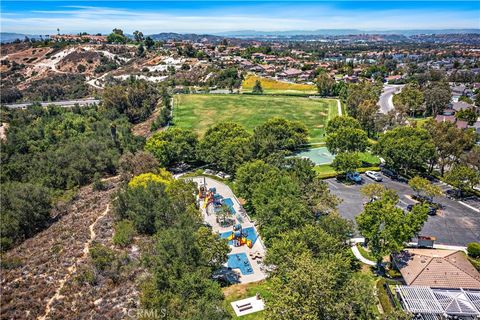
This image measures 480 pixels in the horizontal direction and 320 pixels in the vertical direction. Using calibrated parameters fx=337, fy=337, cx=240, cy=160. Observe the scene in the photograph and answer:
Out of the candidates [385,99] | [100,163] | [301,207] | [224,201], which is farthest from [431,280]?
[385,99]

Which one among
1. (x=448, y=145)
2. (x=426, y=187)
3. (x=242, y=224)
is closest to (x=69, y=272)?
(x=242, y=224)

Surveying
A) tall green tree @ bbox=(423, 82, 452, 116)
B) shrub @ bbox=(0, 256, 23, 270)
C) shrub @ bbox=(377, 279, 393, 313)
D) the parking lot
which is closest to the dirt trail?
shrub @ bbox=(0, 256, 23, 270)

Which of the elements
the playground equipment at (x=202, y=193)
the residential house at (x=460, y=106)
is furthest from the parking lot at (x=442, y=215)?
the residential house at (x=460, y=106)

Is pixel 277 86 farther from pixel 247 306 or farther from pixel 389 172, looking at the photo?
pixel 247 306

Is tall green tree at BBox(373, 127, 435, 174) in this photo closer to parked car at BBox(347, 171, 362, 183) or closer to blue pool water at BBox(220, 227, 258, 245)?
parked car at BBox(347, 171, 362, 183)

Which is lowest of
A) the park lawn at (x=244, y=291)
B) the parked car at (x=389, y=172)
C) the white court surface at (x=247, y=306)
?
the park lawn at (x=244, y=291)

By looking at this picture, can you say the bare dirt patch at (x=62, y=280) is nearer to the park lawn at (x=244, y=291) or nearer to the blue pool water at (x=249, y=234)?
the park lawn at (x=244, y=291)
